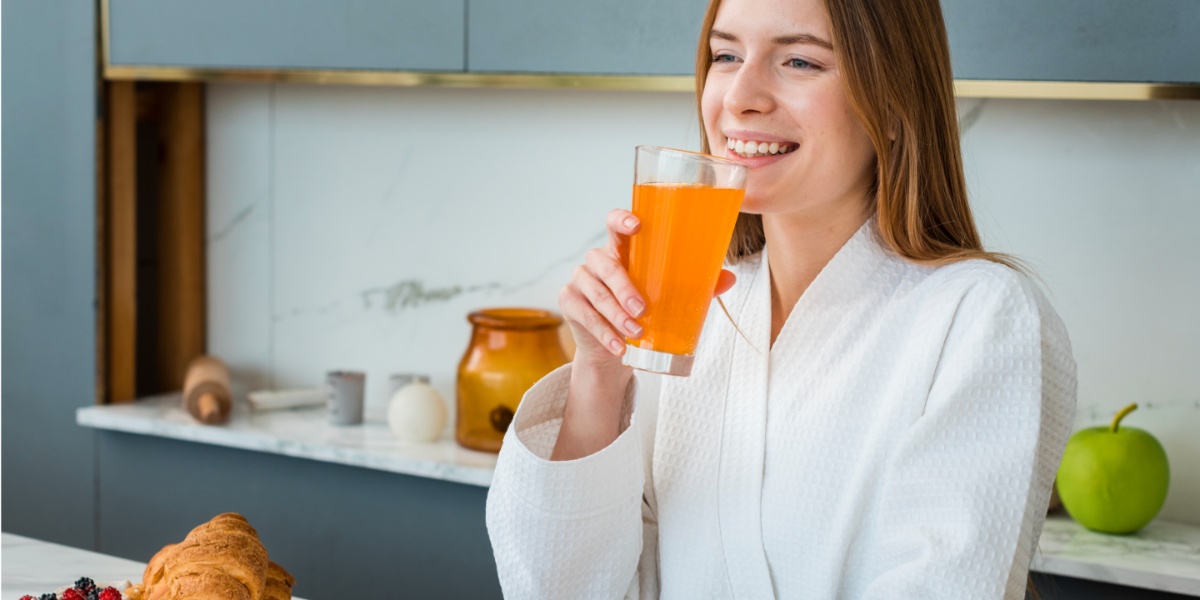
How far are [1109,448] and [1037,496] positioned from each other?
2.48 ft

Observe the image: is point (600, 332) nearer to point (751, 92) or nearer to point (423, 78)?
point (751, 92)

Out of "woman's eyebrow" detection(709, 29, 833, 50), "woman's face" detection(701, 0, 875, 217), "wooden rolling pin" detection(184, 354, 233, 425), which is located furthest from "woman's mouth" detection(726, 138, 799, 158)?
"wooden rolling pin" detection(184, 354, 233, 425)

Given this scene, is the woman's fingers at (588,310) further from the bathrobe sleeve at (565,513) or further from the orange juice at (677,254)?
the bathrobe sleeve at (565,513)

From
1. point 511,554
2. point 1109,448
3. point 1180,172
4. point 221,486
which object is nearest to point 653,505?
point 511,554

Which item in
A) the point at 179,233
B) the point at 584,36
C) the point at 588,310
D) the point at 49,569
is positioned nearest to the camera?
A: the point at 588,310

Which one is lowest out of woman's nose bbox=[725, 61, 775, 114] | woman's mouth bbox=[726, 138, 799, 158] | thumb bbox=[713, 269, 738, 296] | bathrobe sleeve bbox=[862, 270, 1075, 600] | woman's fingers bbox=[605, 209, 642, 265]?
bathrobe sleeve bbox=[862, 270, 1075, 600]

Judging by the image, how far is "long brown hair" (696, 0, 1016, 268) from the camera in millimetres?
1210

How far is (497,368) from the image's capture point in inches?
Answer: 88.7

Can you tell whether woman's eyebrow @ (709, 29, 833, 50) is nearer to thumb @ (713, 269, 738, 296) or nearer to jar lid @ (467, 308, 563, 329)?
thumb @ (713, 269, 738, 296)

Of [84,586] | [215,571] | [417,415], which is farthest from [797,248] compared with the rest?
[417,415]

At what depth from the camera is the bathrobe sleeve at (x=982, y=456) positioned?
3.50 feet

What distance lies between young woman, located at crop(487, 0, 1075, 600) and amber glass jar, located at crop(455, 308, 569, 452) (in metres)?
0.84

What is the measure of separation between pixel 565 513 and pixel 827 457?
301 millimetres

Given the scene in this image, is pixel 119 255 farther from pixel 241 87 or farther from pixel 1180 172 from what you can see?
pixel 1180 172
